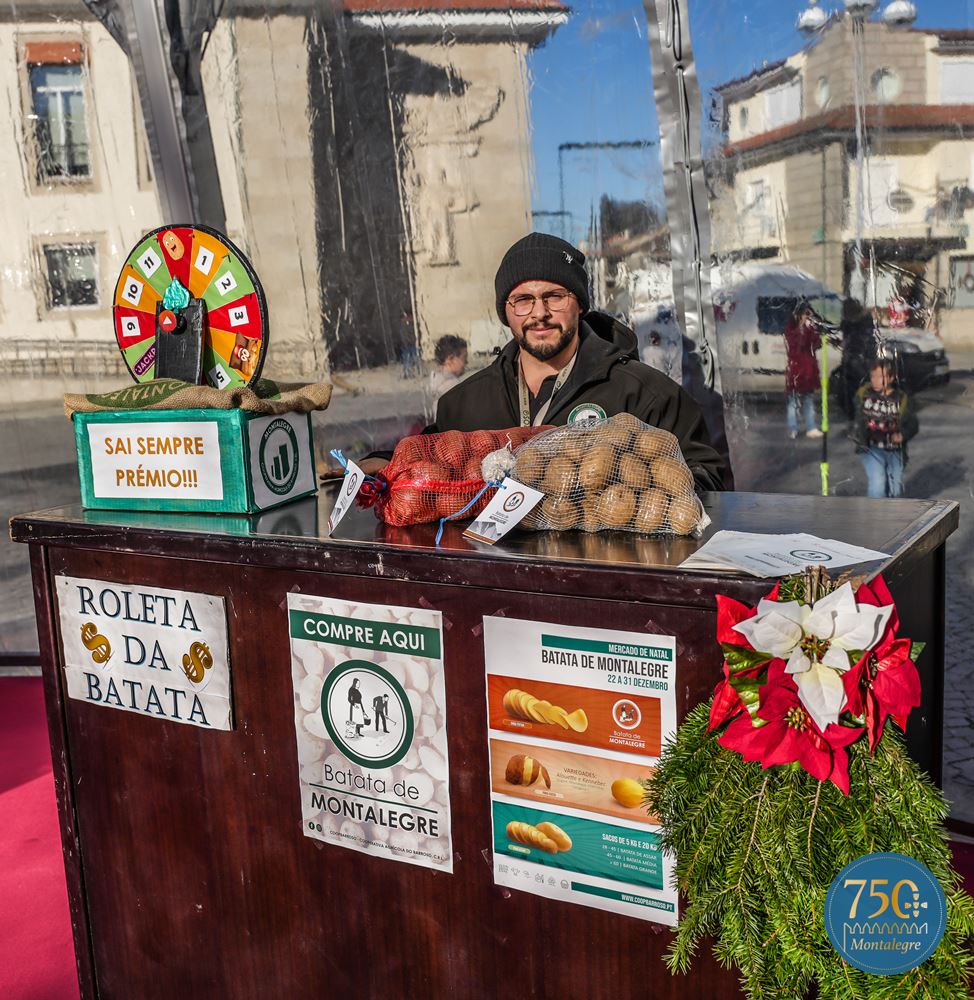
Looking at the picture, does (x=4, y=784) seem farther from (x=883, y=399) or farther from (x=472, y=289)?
(x=883, y=399)

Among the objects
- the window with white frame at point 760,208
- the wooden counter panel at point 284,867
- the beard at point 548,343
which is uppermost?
the window with white frame at point 760,208

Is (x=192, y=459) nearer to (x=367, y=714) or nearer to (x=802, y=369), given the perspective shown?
(x=367, y=714)

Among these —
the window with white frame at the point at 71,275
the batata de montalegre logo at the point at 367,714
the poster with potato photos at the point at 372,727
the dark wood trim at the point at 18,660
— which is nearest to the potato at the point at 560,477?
the poster with potato photos at the point at 372,727

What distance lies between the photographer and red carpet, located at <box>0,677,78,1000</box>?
213 cm

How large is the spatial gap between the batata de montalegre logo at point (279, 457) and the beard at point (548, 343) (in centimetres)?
90

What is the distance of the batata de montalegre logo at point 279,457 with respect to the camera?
1.71m

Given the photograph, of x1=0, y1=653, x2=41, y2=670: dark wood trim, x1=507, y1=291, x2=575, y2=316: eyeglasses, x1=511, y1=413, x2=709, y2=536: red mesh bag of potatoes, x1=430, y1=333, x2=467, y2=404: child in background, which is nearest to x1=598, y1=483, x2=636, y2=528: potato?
x1=511, y1=413, x2=709, y2=536: red mesh bag of potatoes

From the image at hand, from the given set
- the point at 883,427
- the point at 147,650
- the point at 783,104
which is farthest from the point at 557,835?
the point at 783,104

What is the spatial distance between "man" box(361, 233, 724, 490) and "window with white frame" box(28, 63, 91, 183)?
204cm

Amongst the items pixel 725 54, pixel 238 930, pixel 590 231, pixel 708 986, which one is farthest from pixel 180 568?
pixel 725 54

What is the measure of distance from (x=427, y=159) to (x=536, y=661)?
235 centimetres

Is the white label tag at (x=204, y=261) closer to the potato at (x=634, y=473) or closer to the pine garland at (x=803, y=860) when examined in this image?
the potato at (x=634, y=473)

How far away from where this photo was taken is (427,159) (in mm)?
3188

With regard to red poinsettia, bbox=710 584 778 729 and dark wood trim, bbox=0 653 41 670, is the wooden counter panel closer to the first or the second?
red poinsettia, bbox=710 584 778 729
